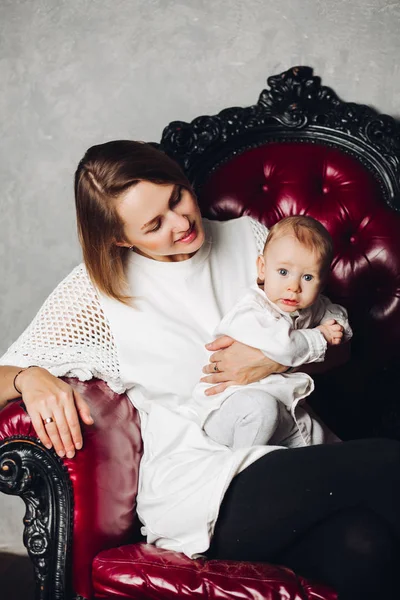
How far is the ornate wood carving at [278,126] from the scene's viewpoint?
2.25 m

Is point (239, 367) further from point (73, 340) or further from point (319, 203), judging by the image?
point (319, 203)

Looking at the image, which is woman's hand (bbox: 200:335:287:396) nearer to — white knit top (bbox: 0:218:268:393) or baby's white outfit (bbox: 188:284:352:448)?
baby's white outfit (bbox: 188:284:352:448)

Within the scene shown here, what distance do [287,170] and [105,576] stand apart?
4.41 feet

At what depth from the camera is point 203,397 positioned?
173 cm

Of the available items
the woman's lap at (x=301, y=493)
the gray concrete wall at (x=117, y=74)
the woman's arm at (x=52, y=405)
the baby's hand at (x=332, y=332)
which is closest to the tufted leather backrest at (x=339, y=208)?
the gray concrete wall at (x=117, y=74)

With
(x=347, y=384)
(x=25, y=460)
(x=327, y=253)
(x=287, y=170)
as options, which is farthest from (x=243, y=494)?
(x=287, y=170)

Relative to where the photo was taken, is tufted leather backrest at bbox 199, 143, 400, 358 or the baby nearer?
the baby

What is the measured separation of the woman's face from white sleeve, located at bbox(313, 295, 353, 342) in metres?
0.36

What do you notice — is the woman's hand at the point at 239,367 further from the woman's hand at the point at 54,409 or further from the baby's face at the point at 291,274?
the woman's hand at the point at 54,409

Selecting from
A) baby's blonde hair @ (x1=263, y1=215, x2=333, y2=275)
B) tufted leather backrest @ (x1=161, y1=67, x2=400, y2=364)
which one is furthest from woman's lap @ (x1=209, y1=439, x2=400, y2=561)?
tufted leather backrest @ (x1=161, y1=67, x2=400, y2=364)

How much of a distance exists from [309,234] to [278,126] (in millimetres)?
779

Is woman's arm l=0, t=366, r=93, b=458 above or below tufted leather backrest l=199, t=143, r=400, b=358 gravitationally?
below

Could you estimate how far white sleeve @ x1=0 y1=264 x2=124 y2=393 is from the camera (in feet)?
5.98

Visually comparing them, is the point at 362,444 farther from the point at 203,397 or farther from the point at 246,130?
the point at 246,130
